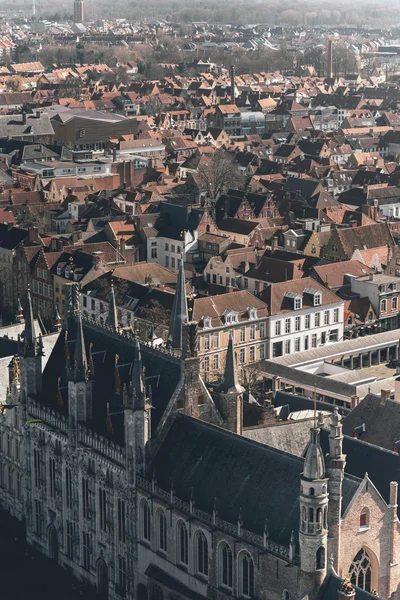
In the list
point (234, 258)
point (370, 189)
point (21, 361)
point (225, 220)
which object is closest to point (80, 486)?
point (21, 361)

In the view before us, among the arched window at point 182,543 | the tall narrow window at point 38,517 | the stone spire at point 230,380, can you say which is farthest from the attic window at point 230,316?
the arched window at point 182,543

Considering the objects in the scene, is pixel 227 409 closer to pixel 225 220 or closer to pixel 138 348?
pixel 138 348

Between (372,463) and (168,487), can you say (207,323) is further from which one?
(168,487)

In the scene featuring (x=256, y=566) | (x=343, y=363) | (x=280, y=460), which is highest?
(x=280, y=460)

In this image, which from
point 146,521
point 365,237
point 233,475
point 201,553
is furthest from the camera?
point 365,237

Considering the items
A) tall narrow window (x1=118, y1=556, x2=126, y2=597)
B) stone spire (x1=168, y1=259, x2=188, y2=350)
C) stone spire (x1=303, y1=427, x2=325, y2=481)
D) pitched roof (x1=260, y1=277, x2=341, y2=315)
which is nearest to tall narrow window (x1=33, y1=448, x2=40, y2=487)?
tall narrow window (x1=118, y1=556, x2=126, y2=597)

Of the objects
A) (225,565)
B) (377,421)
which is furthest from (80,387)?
(377,421)

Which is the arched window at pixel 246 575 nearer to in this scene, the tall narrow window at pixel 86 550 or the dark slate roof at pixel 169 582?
the dark slate roof at pixel 169 582
